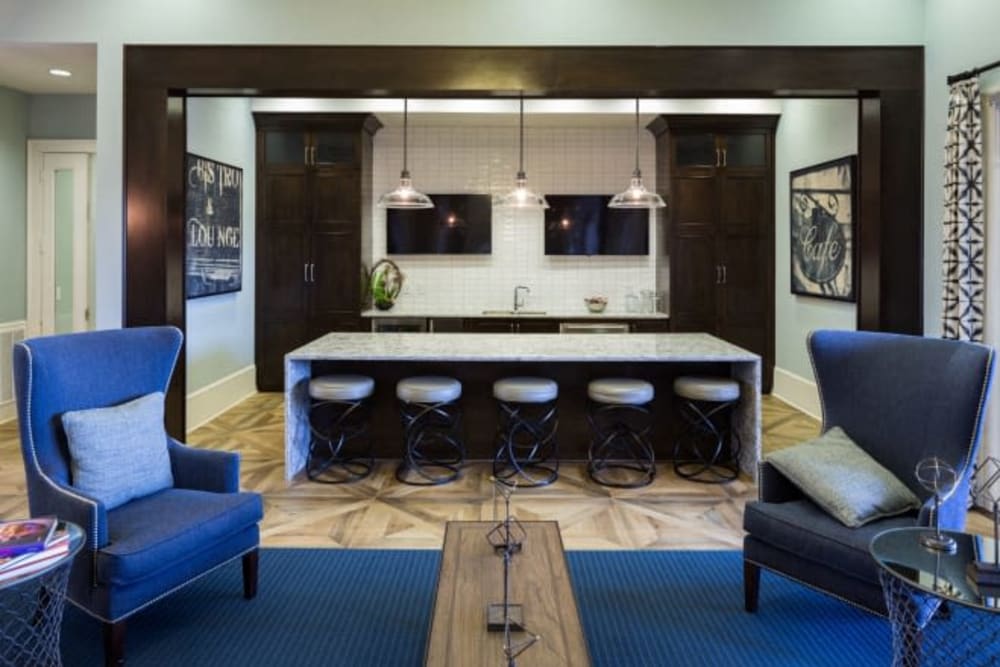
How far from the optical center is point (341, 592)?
2.98 meters

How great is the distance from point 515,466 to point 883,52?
3446mm

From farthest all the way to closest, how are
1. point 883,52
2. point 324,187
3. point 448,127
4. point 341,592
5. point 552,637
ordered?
point 448,127 < point 324,187 < point 883,52 < point 341,592 < point 552,637

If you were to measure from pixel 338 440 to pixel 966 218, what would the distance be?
400 centimetres

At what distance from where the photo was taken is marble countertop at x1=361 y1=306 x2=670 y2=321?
284 inches

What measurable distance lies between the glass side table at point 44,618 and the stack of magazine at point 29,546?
16 millimetres

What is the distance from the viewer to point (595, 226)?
25.6 feet

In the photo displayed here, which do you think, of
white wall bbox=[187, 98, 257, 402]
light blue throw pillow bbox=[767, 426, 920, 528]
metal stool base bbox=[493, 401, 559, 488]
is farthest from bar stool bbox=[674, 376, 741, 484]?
white wall bbox=[187, 98, 257, 402]

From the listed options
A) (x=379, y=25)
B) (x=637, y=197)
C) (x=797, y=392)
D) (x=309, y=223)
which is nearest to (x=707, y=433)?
(x=637, y=197)

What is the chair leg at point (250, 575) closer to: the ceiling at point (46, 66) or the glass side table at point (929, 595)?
the glass side table at point (929, 595)

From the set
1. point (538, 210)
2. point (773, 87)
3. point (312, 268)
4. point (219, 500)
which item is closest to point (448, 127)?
point (538, 210)

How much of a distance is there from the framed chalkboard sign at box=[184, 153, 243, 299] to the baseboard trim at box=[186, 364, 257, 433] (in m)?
0.83

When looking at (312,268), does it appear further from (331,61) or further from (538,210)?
(331,61)

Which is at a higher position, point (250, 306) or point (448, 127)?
point (448, 127)

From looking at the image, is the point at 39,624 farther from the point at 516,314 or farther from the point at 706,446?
the point at 516,314
